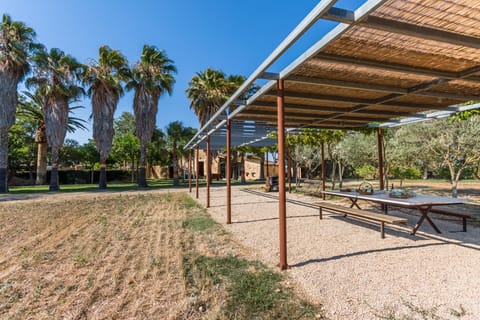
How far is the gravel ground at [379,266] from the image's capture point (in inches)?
90.4

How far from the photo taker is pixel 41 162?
22.8m

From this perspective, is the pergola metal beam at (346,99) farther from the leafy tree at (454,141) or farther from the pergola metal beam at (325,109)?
the leafy tree at (454,141)

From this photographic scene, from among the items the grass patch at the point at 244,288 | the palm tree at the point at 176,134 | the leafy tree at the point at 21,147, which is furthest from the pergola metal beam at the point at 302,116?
the leafy tree at the point at 21,147

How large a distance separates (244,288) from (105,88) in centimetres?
1956

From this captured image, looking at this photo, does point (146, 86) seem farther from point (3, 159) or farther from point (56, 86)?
point (3, 159)

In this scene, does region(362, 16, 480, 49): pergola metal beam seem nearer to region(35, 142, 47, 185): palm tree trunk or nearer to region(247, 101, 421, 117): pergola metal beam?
region(247, 101, 421, 117): pergola metal beam

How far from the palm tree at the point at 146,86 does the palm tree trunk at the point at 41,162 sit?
10.7m

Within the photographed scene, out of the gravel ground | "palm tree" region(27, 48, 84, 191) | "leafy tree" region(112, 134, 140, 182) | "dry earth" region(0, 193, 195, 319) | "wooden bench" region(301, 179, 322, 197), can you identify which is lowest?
"dry earth" region(0, 193, 195, 319)

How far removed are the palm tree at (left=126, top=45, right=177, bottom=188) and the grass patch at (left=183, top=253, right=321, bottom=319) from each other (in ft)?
57.2

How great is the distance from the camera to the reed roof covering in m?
2.22

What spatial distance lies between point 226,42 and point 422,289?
616 inches

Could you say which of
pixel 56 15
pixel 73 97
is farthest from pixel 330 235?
pixel 73 97

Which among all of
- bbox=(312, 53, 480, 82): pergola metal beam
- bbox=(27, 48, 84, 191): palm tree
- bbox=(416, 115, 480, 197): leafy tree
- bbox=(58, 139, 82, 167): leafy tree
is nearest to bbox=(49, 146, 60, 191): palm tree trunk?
bbox=(27, 48, 84, 191): palm tree

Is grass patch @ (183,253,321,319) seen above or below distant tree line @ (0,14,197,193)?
below
